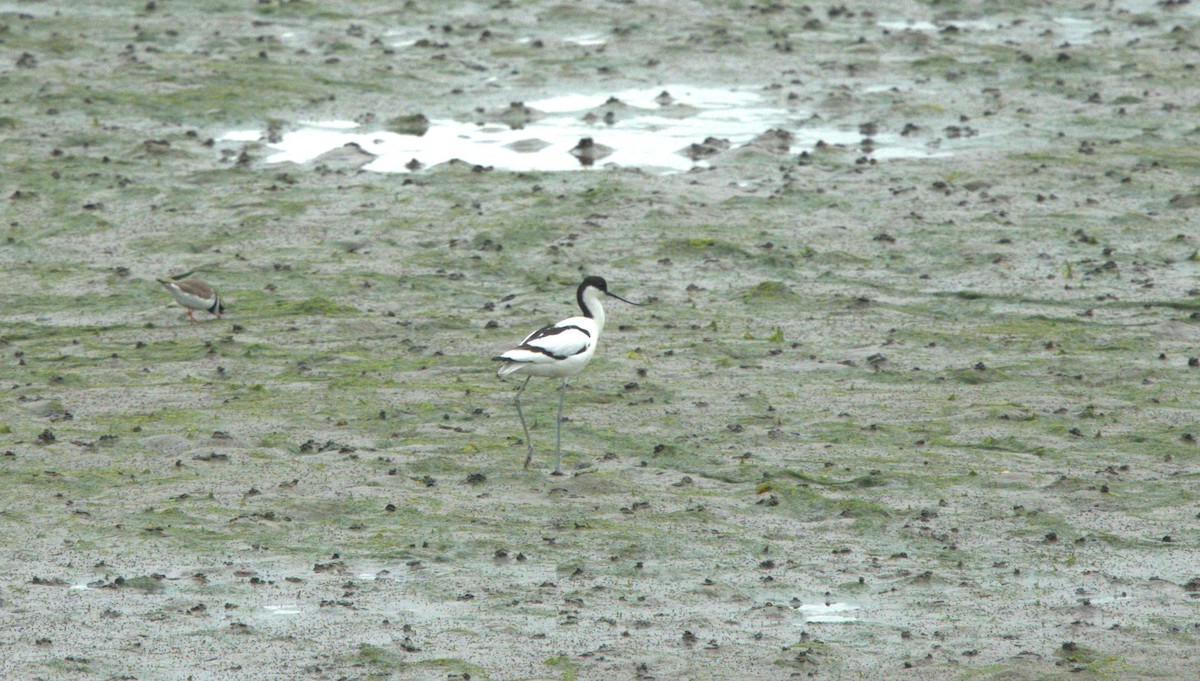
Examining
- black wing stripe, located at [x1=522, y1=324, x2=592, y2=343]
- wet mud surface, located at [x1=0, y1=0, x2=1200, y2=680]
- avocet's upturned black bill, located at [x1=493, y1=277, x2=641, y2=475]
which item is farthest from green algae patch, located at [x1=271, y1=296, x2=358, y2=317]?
black wing stripe, located at [x1=522, y1=324, x2=592, y2=343]

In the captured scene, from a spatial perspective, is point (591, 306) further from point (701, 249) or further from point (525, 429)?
point (701, 249)

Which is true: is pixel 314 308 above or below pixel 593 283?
below

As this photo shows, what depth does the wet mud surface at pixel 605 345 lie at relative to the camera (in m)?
8.44

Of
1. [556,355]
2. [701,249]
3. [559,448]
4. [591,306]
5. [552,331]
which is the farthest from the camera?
[701,249]

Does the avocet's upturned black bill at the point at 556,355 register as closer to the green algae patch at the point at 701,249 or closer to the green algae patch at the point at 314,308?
the green algae patch at the point at 314,308

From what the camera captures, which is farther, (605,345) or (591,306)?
(605,345)

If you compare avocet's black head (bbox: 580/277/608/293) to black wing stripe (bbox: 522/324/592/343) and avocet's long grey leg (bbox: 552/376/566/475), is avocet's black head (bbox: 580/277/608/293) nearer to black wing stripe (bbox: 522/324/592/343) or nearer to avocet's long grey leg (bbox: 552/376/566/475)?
black wing stripe (bbox: 522/324/592/343)

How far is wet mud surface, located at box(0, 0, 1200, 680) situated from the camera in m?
8.44

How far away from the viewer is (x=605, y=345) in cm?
1284

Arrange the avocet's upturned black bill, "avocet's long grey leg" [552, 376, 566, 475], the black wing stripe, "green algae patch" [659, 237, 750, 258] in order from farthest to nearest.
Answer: "green algae patch" [659, 237, 750, 258]
the black wing stripe
the avocet's upturned black bill
"avocet's long grey leg" [552, 376, 566, 475]

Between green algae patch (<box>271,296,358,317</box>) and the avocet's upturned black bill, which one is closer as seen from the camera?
the avocet's upturned black bill

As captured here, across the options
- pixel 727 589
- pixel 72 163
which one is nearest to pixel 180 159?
pixel 72 163

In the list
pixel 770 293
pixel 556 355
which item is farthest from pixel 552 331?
pixel 770 293

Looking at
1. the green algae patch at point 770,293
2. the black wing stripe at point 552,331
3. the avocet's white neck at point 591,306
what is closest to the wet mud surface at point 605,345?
the green algae patch at point 770,293
